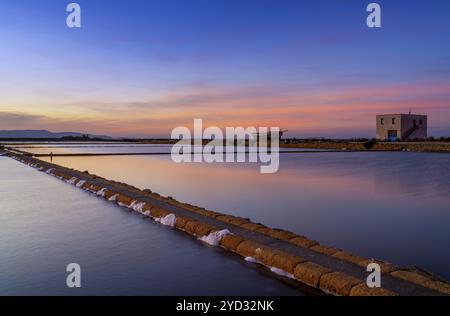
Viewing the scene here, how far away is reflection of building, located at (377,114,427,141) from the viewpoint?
46.3m

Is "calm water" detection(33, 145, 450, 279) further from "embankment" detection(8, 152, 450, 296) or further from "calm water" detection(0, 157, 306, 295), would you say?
"calm water" detection(0, 157, 306, 295)

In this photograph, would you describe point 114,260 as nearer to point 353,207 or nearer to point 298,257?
point 298,257

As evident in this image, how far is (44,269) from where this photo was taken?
4090 mm

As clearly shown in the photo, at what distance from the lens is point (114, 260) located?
4379 millimetres

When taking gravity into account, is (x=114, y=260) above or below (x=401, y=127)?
below

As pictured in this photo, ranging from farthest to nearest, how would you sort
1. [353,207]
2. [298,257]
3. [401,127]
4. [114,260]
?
[401,127] < [353,207] < [114,260] < [298,257]

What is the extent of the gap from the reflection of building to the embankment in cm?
4433

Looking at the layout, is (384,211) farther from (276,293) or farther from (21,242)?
(21,242)

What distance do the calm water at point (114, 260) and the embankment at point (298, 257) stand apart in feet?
0.60

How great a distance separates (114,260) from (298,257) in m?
1.95

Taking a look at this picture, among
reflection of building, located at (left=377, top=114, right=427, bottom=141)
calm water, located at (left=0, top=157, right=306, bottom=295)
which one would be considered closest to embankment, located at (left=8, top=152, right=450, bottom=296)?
calm water, located at (left=0, top=157, right=306, bottom=295)

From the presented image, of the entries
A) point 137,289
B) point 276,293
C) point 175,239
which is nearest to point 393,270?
point 276,293

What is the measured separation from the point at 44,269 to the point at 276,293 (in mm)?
2340

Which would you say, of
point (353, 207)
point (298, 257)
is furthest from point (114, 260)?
point (353, 207)
